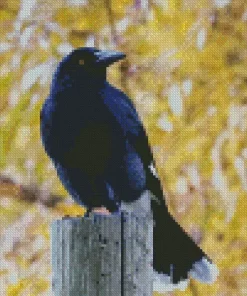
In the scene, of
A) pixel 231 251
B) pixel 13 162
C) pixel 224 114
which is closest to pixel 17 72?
pixel 13 162

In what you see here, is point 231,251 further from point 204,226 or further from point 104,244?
point 104,244

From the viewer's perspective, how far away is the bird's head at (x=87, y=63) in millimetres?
1754

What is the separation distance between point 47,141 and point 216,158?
499 millimetres

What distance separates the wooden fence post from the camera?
744 mm

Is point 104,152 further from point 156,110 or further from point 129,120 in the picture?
point 156,110

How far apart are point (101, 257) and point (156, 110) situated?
3.91ft

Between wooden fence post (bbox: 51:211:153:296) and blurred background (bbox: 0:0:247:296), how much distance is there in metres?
1.07

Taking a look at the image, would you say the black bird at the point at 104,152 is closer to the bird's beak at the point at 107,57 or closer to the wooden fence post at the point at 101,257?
the bird's beak at the point at 107,57

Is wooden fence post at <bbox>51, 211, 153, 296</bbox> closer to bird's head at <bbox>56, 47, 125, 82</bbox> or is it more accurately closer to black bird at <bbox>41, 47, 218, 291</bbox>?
black bird at <bbox>41, 47, 218, 291</bbox>

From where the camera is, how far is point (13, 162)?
6.22 ft

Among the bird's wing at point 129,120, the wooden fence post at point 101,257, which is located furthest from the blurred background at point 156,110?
the wooden fence post at point 101,257

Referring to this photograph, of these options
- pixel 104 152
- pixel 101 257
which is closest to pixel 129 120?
pixel 104 152

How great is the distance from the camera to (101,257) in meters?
0.75

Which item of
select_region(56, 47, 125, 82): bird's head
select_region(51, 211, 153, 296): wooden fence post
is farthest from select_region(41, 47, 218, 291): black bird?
select_region(51, 211, 153, 296): wooden fence post
